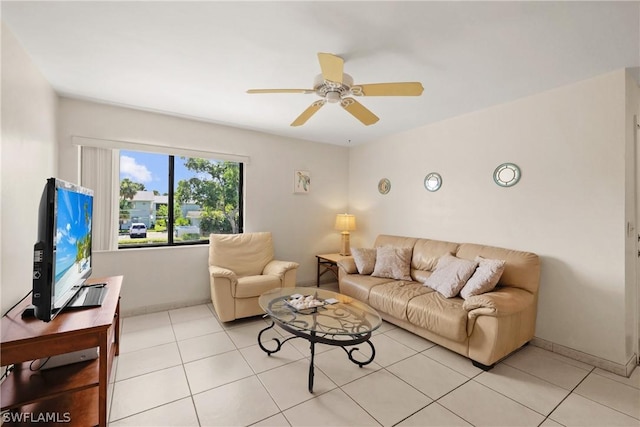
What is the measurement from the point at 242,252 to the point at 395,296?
1.96 meters

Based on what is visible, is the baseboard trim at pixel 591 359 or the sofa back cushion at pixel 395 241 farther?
the sofa back cushion at pixel 395 241

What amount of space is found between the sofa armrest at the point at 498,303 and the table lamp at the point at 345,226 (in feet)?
7.61

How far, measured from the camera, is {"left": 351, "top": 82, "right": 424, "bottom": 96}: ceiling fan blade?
1.85m

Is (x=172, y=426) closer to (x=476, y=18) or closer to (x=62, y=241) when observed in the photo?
(x=62, y=241)

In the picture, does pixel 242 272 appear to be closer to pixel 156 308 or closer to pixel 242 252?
pixel 242 252

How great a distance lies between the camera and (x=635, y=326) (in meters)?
2.36

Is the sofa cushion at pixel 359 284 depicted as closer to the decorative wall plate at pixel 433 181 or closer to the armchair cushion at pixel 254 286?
the armchair cushion at pixel 254 286

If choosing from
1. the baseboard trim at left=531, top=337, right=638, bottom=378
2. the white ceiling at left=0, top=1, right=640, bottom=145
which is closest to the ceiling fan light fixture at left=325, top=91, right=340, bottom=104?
the white ceiling at left=0, top=1, right=640, bottom=145

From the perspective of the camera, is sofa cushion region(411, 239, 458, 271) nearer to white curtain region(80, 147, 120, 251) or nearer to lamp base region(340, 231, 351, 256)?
lamp base region(340, 231, 351, 256)

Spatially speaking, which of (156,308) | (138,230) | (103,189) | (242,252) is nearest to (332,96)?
(242,252)

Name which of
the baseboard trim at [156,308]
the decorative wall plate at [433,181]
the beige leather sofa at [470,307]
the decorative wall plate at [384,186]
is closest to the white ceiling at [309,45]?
the decorative wall plate at [433,181]

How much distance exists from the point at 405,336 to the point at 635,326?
1.89 metres

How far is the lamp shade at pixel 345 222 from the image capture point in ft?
14.7

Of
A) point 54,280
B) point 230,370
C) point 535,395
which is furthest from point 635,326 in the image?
point 54,280
